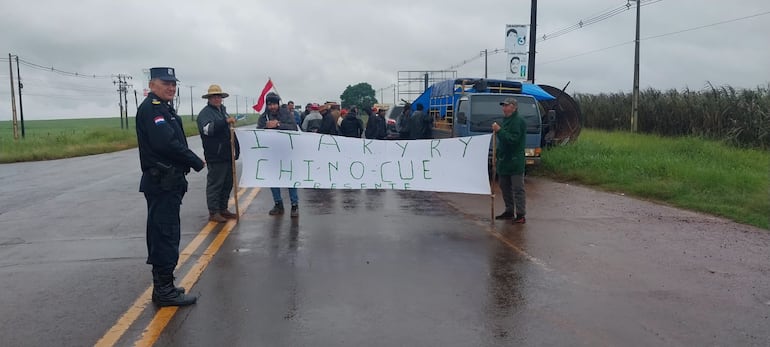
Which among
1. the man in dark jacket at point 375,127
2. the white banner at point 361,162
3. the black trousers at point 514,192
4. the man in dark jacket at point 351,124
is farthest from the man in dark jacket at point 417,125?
the black trousers at point 514,192

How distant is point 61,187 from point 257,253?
9.00 meters

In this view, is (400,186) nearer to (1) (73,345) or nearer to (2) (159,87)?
(2) (159,87)

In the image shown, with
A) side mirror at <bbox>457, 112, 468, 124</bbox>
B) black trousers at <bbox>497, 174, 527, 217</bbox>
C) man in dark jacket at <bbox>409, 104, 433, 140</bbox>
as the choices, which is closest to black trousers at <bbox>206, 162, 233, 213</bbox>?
black trousers at <bbox>497, 174, 527, 217</bbox>

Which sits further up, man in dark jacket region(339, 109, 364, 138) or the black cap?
the black cap

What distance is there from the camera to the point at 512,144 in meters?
8.53

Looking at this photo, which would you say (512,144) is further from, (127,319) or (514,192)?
(127,319)

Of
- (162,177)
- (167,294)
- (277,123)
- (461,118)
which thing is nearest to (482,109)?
(461,118)

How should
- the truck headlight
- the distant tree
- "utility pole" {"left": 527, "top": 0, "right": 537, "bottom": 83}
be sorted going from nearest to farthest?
the truck headlight < "utility pole" {"left": 527, "top": 0, "right": 537, "bottom": 83} < the distant tree

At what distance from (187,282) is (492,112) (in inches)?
401

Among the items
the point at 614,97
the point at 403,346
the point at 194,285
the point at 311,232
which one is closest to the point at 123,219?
the point at 311,232

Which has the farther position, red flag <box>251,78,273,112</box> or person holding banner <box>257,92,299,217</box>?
red flag <box>251,78,273,112</box>

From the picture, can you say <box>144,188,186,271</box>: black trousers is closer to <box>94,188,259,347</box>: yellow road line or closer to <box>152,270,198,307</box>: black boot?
<box>152,270,198,307</box>: black boot

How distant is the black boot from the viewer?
193 inches

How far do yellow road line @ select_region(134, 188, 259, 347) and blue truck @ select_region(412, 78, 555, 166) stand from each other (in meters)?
7.41
